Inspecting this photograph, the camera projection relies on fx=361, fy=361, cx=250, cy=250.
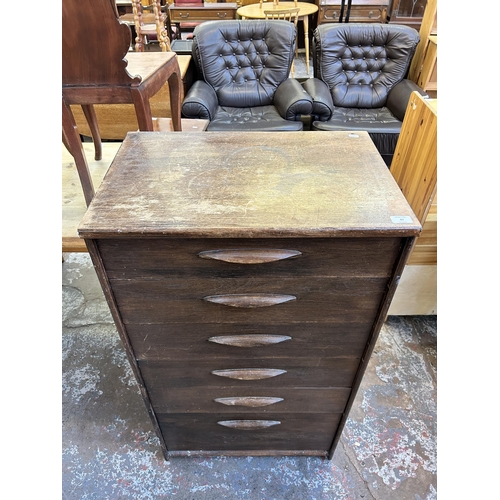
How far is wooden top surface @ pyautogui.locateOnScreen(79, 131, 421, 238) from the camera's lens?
60 centimetres

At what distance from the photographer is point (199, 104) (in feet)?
7.64

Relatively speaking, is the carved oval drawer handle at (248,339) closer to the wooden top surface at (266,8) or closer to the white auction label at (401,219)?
the white auction label at (401,219)

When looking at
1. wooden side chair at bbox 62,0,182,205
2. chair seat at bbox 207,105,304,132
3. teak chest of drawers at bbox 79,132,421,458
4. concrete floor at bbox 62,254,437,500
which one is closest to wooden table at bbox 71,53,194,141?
chair seat at bbox 207,105,304,132

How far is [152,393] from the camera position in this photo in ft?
3.05

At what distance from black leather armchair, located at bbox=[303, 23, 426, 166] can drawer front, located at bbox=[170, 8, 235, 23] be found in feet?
7.41

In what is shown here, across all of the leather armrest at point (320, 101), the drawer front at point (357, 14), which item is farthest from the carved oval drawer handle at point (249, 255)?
the drawer front at point (357, 14)

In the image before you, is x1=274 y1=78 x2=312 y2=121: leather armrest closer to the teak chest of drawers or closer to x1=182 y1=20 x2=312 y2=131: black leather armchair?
x1=182 y1=20 x2=312 y2=131: black leather armchair

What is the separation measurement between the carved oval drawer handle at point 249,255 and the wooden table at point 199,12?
4.65 meters

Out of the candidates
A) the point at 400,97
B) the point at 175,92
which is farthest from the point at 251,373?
the point at 400,97

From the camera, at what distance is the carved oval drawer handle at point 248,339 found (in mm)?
784

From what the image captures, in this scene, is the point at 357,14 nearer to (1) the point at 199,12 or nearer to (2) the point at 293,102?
(1) the point at 199,12

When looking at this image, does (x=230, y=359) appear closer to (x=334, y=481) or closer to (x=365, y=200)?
(x=365, y=200)

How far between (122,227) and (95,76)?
68cm

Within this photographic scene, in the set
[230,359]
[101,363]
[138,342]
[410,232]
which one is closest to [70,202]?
[101,363]
